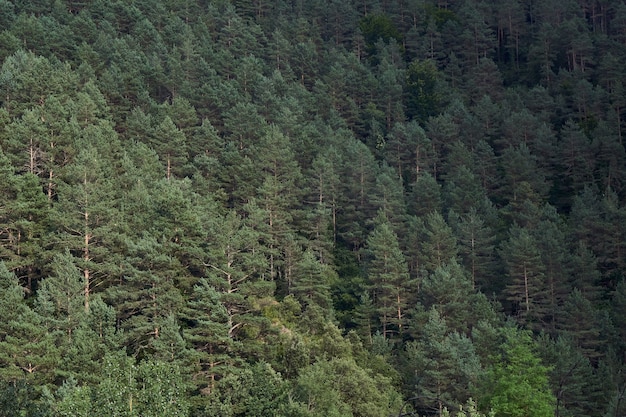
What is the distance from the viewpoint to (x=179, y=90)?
105 meters

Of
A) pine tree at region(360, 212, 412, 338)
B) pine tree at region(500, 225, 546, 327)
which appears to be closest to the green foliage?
pine tree at region(500, 225, 546, 327)

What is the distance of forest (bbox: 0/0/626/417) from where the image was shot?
172 ft

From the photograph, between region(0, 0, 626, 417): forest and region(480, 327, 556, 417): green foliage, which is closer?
region(0, 0, 626, 417): forest

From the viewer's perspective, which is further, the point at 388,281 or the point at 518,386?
the point at 388,281

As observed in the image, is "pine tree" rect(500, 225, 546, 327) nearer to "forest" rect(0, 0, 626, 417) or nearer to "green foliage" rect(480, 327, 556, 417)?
"forest" rect(0, 0, 626, 417)

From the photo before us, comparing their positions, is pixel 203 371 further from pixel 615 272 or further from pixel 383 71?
pixel 383 71

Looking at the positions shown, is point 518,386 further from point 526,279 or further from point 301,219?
point 301,219

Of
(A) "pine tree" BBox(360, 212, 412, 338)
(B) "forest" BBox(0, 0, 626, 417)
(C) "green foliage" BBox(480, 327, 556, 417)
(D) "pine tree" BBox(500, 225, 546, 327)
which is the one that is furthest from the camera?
(D) "pine tree" BBox(500, 225, 546, 327)

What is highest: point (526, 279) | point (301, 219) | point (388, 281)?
point (301, 219)

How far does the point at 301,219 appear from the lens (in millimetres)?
81438

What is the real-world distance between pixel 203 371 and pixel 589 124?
7267cm

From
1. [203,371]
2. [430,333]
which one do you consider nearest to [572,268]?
[430,333]

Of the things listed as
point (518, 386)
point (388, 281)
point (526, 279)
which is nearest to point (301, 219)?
point (388, 281)

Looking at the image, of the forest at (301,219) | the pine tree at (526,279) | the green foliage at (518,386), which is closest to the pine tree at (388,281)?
the forest at (301,219)
